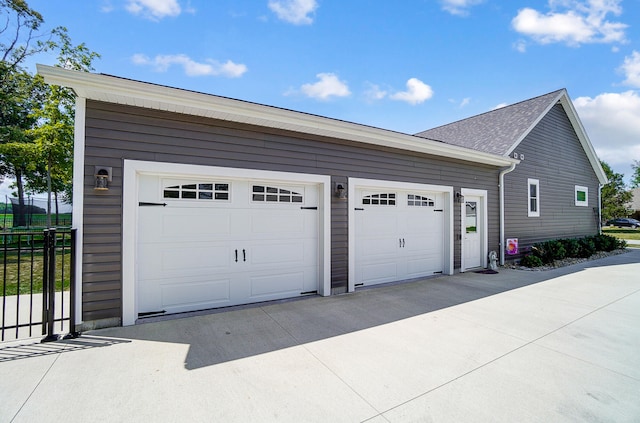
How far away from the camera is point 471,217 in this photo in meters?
7.69

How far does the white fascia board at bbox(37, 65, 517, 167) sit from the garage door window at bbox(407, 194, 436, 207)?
3.80ft

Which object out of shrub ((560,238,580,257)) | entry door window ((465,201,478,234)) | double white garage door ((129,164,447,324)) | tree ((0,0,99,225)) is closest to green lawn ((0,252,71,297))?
double white garage door ((129,164,447,324))

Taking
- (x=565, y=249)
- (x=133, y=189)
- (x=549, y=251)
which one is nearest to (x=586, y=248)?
(x=565, y=249)

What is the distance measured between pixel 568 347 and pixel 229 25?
759 cm

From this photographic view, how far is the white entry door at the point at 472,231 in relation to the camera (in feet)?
24.6

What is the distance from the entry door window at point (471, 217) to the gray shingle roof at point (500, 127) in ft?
6.09

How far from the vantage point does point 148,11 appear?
578 cm

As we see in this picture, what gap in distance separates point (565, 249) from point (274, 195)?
33.7 feet

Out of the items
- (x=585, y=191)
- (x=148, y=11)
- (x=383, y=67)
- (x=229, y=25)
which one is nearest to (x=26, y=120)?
(x=148, y=11)

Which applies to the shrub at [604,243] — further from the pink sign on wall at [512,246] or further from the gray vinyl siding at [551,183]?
the pink sign on wall at [512,246]

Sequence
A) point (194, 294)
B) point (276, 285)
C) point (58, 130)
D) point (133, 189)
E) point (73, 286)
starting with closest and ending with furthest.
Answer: point (73, 286)
point (133, 189)
point (194, 294)
point (276, 285)
point (58, 130)

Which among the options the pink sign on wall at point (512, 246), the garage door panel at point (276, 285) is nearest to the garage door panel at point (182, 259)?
the garage door panel at point (276, 285)

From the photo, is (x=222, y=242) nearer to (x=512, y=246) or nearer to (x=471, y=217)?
(x=471, y=217)

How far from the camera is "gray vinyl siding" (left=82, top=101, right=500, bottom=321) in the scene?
351 centimetres
